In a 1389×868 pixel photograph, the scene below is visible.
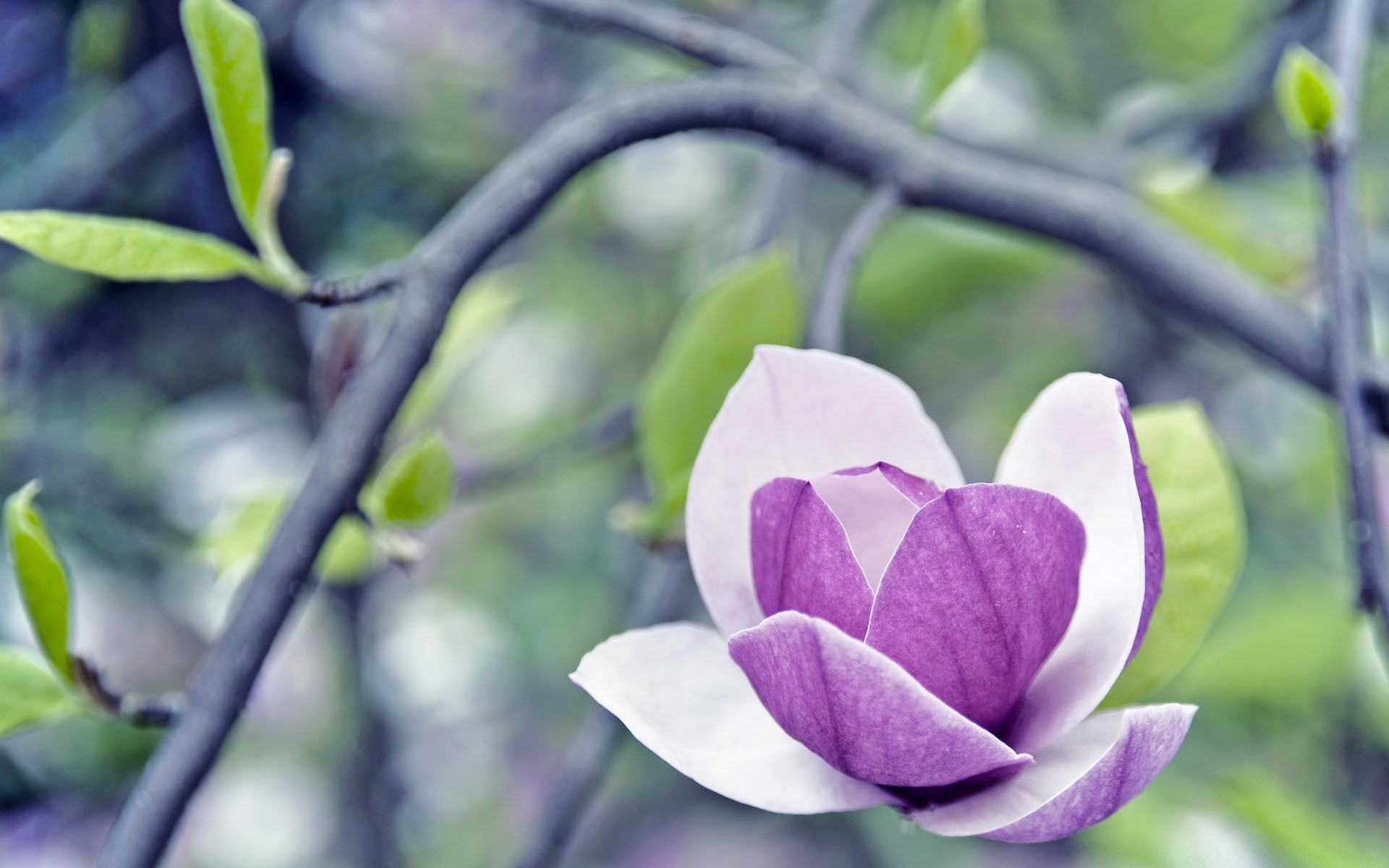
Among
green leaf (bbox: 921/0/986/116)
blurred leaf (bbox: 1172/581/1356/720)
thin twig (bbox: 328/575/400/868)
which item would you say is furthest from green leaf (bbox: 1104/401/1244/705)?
thin twig (bbox: 328/575/400/868)

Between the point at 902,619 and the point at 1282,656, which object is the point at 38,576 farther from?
the point at 1282,656

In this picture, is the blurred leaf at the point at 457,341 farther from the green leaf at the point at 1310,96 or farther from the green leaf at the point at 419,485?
the green leaf at the point at 1310,96

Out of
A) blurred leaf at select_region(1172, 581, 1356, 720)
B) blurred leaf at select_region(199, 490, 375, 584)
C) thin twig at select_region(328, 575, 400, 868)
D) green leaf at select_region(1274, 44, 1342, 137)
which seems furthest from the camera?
thin twig at select_region(328, 575, 400, 868)

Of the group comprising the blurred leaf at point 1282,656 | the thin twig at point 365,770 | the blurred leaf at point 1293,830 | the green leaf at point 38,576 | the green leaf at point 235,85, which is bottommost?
the thin twig at point 365,770

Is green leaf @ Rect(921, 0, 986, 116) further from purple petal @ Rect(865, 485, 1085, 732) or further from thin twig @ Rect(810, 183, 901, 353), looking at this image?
purple petal @ Rect(865, 485, 1085, 732)

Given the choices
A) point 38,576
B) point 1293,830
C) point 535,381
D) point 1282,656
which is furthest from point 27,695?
Result: point 535,381

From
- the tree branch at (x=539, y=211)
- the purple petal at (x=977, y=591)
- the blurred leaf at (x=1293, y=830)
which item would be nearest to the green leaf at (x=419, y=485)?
the tree branch at (x=539, y=211)
